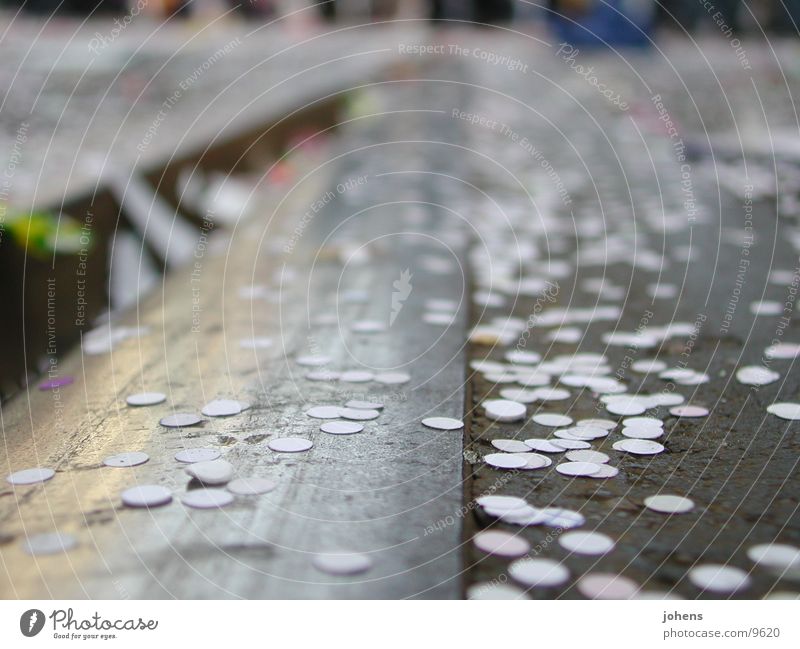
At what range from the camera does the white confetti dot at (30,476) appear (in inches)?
45.6

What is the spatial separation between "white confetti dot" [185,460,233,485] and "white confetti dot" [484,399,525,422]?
448mm

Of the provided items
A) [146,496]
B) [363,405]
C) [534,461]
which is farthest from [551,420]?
[146,496]

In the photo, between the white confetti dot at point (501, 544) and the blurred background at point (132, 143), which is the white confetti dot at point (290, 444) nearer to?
the white confetti dot at point (501, 544)

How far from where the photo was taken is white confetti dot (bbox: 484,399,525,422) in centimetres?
142

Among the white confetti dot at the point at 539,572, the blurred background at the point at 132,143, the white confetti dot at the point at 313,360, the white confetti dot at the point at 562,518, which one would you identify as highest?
the blurred background at the point at 132,143

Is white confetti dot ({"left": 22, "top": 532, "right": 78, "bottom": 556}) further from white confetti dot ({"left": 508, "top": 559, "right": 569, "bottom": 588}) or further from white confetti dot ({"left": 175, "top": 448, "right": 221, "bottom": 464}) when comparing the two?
white confetti dot ({"left": 508, "top": 559, "right": 569, "bottom": 588})

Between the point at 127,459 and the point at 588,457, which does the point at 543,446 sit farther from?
the point at 127,459

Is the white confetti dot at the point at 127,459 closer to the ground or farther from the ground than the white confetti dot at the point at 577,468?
farther from the ground

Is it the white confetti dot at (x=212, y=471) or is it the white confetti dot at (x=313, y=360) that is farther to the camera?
the white confetti dot at (x=313, y=360)

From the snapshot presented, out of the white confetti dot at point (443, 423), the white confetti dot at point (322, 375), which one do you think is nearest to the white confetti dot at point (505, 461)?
the white confetti dot at point (443, 423)

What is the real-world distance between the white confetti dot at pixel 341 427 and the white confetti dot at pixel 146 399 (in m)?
0.30
